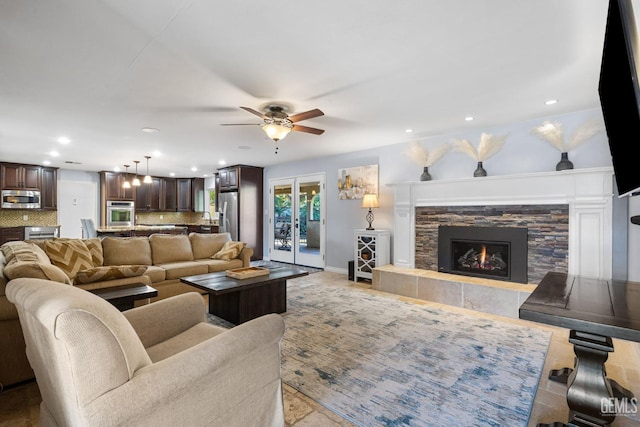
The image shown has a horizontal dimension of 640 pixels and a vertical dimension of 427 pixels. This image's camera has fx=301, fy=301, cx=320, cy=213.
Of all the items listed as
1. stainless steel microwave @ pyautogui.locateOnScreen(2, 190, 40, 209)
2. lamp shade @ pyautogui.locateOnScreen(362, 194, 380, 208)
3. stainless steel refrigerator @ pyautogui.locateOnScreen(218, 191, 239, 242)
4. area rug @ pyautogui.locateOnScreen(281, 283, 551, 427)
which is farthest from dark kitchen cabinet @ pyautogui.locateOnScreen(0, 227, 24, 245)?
lamp shade @ pyautogui.locateOnScreen(362, 194, 380, 208)

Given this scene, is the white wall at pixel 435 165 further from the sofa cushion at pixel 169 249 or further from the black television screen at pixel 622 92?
the sofa cushion at pixel 169 249

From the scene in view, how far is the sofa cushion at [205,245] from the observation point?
4758 millimetres

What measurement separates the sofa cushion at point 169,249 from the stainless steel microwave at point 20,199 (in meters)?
4.85

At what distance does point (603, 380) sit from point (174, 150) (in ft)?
20.5

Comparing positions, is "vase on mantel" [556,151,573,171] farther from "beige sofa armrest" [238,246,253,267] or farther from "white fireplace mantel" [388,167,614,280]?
"beige sofa armrest" [238,246,253,267]

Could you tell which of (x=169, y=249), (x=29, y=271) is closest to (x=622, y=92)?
(x=29, y=271)

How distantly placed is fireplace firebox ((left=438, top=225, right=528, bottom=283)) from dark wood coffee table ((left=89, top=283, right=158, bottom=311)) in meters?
3.78

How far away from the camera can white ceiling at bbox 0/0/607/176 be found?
6.02 ft

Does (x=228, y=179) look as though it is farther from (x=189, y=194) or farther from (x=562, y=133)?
(x=562, y=133)

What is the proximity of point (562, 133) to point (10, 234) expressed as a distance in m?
10.4

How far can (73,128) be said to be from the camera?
425 centimetres

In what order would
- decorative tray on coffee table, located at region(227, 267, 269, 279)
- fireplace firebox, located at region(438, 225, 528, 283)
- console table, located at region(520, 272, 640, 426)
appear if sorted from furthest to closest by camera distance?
Result: fireplace firebox, located at region(438, 225, 528, 283) < decorative tray on coffee table, located at region(227, 267, 269, 279) < console table, located at region(520, 272, 640, 426)

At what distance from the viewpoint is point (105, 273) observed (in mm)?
3184

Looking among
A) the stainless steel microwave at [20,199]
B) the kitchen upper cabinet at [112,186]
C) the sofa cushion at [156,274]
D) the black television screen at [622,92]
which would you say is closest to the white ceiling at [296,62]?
the black television screen at [622,92]
